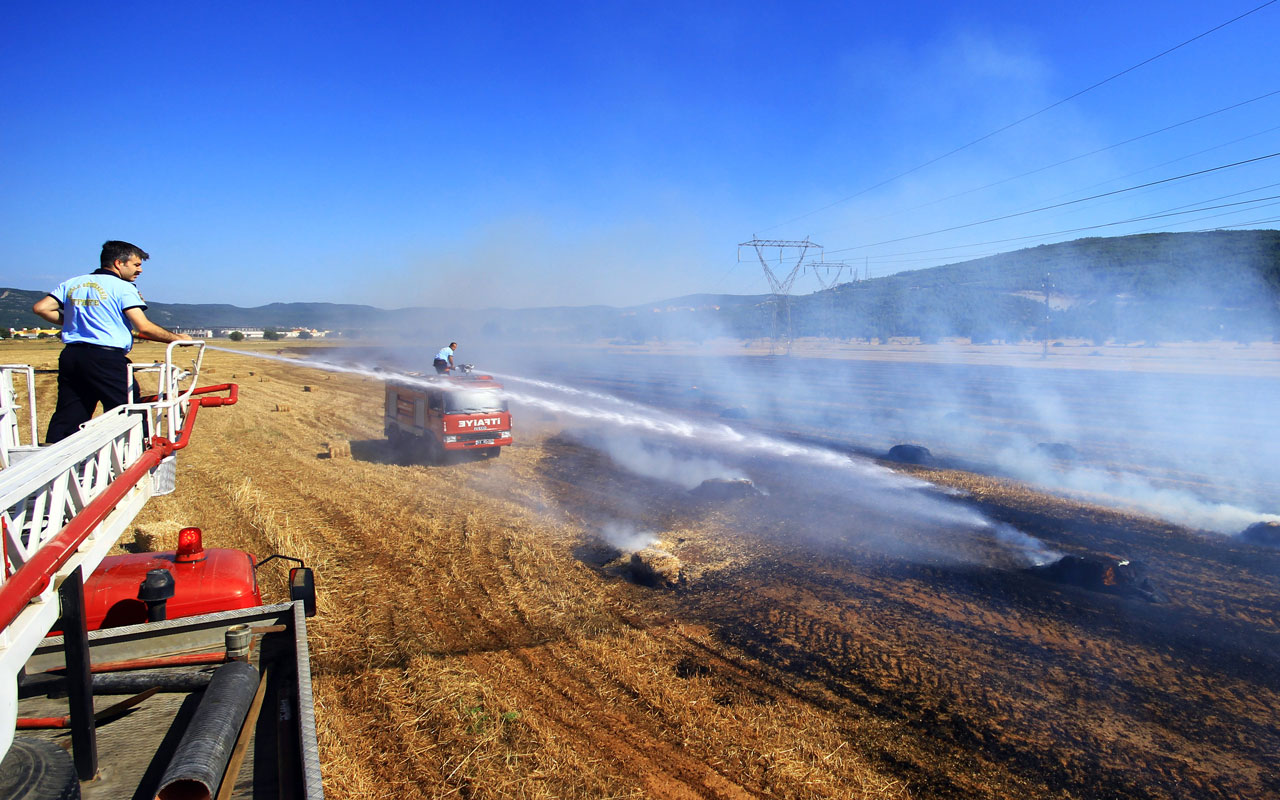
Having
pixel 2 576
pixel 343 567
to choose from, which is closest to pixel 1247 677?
pixel 2 576

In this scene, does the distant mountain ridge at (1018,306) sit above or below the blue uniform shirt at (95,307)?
above

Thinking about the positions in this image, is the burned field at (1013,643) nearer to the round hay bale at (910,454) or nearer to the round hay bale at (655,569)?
the round hay bale at (655,569)

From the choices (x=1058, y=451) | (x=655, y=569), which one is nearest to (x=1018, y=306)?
(x=1058, y=451)

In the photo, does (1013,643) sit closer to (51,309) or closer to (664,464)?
(51,309)

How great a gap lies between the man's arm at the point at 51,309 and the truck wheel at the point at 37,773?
8.09 ft

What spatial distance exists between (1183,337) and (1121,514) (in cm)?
2847

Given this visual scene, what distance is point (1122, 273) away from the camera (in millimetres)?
32375

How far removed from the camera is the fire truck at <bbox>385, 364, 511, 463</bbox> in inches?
623

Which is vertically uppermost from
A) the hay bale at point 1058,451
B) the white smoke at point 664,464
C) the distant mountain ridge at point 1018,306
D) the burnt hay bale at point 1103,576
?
the distant mountain ridge at point 1018,306

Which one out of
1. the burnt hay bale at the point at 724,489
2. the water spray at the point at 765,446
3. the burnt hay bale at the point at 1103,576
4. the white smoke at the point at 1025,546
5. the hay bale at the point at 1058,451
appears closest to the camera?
the burnt hay bale at the point at 1103,576

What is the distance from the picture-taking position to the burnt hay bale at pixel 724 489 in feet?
43.4

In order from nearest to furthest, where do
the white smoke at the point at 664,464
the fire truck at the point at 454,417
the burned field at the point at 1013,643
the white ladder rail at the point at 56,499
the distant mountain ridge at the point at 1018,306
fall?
the white ladder rail at the point at 56,499 < the burned field at the point at 1013,643 < the white smoke at the point at 664,464 < the fire truck at the point at 454,417 < the distant mountain ridge at the point at 1018,306

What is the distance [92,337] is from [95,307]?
0.18 meters

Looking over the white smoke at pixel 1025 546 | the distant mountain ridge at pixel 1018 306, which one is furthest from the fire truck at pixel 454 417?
the distant mountain ridge at pixel 1018 306
